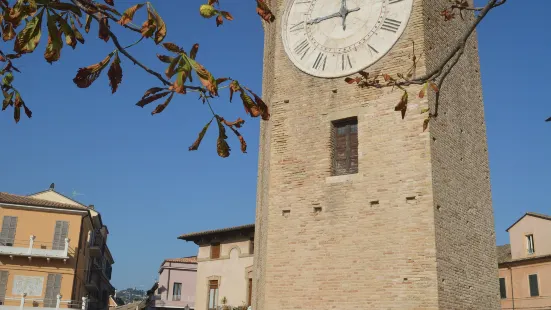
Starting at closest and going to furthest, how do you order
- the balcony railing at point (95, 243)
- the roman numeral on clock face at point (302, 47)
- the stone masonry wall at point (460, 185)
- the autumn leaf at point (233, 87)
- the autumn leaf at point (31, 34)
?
the autumn leaf at point (31, 34)
the autumn leaf at point (233, 87)
the stone masonry wall at point (460, 185)
the roman numeral on clock face at point (302, 47)
the balcony railing at point (95, 243)

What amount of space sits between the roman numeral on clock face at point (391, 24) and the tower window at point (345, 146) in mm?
2024

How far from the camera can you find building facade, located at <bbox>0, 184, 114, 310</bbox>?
26.8 m

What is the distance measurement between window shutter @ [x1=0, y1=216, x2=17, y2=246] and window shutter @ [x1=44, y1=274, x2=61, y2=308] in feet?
7.93

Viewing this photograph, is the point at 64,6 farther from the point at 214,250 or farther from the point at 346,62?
the point at 214,250

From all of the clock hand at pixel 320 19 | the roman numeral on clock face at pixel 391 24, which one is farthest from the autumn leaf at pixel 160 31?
the clock hand at pixel 320 19

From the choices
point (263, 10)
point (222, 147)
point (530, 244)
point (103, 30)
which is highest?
point (530, 244)

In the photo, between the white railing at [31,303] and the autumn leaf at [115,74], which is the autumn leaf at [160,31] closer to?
the autumn leaf at [115,74]

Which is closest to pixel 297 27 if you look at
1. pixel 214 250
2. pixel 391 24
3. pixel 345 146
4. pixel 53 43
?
pixel 391 24

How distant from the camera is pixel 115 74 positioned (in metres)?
3.41

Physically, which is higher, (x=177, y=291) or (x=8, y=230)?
(x=8, y=230)

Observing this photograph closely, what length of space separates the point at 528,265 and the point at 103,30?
3118 centimetres

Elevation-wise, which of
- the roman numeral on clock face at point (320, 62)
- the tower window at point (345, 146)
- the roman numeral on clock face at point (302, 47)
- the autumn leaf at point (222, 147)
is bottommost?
the autumn leaf at point (222, 147)

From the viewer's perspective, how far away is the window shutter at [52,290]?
88.0 feet

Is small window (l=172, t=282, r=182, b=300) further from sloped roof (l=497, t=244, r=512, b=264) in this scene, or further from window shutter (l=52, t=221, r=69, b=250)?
sloped roof (l=497, t=244, r=512, b=264)
